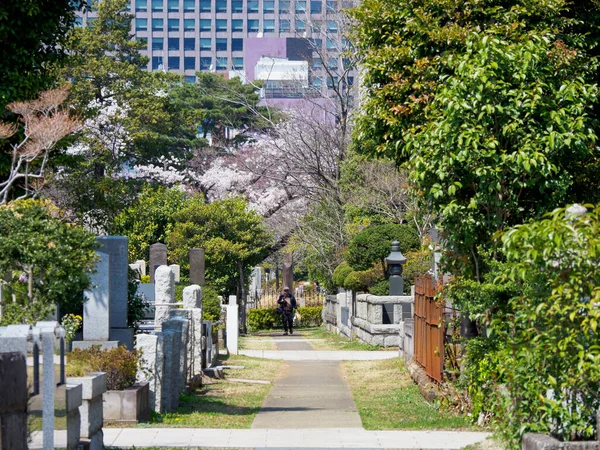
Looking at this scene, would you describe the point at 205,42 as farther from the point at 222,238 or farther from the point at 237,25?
the point at 222,238

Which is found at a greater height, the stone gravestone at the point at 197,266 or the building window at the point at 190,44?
the building window at the point at 190,44

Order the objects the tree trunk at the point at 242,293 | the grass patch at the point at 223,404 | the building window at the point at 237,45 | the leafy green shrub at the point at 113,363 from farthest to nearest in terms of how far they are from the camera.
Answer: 1. the building window at the point at 237,45
2. the tree trunk at the point at 242,293
3. the grass patch at the point at 223,404
4. the leafy green shrub at the point at 113,363

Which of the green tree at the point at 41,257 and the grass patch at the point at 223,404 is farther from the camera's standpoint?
the grass patch at the point at 223,404

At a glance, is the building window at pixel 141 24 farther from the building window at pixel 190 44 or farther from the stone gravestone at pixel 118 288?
the stone gravestone at pixel 118 288

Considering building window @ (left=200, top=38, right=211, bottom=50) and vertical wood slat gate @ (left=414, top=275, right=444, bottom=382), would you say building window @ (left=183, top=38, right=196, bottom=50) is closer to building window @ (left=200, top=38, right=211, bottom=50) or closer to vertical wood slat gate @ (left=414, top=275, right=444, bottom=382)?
building window @ (left=200, top=38, right=211, bottom=50)

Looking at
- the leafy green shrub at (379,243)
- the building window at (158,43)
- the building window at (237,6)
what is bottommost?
the leafy green shrub at (379,243)

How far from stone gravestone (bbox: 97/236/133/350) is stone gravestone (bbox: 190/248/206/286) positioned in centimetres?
1725

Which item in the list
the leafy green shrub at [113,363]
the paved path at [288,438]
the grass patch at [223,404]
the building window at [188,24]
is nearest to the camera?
the paved path at [288,438]

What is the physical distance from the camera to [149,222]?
136 feet

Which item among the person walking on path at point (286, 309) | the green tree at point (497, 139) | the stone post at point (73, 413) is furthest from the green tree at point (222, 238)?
the stone post at point (73, 413)

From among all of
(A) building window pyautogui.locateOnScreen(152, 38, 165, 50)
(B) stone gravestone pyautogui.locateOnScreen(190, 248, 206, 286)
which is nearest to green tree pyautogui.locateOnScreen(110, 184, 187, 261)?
(B) stone gravestone pyautogui.locateOnScreen(190, 248, 206, 286)

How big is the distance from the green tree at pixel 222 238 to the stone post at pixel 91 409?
29.5 metres

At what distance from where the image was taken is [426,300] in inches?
644

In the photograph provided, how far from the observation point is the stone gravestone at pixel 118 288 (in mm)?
14445
